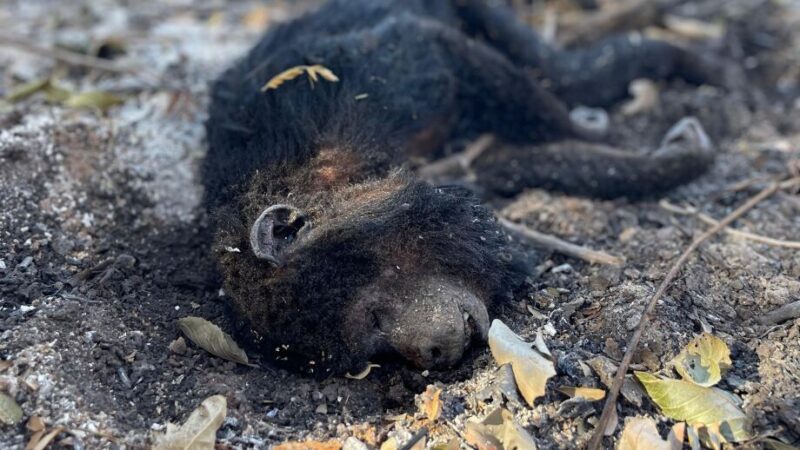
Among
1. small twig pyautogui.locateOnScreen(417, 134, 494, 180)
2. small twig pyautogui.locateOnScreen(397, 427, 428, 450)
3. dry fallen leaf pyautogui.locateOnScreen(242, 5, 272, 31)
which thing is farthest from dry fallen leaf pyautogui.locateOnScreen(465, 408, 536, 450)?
dry fallen leaf pyautogui.locateOnScreen(242, 5, 272, 31)

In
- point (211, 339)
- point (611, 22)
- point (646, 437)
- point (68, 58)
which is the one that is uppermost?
point (68, 58)

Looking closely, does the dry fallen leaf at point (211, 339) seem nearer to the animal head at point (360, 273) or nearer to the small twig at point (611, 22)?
the animal head at point (360, 273)

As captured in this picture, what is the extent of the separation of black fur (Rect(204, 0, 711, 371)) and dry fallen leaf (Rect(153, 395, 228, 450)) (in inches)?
12.4

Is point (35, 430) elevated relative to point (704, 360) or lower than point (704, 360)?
elevated

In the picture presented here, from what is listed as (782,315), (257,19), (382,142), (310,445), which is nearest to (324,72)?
(382,142)

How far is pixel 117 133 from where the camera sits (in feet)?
13.8

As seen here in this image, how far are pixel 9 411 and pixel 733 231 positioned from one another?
3138 mm

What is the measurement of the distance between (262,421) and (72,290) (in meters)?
1.04

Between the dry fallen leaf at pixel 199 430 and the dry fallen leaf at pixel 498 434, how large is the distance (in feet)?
2.81

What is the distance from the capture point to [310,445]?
2527 millimetres

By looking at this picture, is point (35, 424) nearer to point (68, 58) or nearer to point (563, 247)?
point (563, 247)

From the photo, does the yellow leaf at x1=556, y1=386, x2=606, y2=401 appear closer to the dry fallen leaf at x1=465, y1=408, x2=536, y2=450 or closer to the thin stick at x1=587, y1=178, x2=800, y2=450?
the thin stick at x1=587, y1=178, x2=800, y2=450

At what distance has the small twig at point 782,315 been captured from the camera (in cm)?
281

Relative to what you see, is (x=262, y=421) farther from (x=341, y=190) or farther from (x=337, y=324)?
(x=341, y=190)
